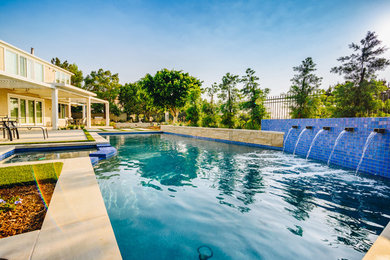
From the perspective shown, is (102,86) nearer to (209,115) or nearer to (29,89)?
(29,89)

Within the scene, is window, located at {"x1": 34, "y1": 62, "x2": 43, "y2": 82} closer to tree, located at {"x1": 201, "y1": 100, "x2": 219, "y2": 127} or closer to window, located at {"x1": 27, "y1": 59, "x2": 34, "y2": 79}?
window, located at {"x1": 27, "y1": 59, "x2": 34, "y2": 79}

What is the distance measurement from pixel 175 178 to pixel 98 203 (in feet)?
7.83

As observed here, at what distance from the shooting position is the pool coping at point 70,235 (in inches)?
59.6

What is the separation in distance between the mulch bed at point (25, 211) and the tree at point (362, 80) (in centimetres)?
1349

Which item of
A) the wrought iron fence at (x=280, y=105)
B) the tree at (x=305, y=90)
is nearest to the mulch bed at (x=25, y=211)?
the wrought iron fence at (x=280, y=105)

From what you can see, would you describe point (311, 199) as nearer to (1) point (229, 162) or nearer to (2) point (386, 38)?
(1) point (229, 162)

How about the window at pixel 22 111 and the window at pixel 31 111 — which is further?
the window at pixel 31 111

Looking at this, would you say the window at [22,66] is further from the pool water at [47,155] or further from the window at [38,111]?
the pool water at [47,155]

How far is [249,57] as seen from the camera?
41.3ft

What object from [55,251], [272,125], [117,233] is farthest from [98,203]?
[272,125]

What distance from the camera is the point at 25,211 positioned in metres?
2.33

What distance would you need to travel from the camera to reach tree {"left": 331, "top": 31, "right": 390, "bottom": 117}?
1007 cm

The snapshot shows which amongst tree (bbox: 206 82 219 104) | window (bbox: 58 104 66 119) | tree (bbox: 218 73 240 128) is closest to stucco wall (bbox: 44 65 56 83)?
window (bbox: 58 104 66 119)

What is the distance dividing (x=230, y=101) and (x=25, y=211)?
12.4m
